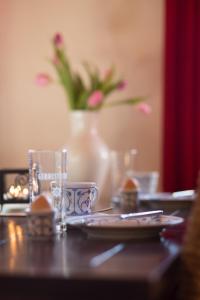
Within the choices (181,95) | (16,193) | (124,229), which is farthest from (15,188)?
(181,95)

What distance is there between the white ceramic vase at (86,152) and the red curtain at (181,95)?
704mm

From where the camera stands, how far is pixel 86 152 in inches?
127

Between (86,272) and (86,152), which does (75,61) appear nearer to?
(86,152)

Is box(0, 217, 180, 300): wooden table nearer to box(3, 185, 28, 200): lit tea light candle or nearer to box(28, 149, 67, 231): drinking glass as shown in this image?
box(28, 149, 67, 231): drinking glass

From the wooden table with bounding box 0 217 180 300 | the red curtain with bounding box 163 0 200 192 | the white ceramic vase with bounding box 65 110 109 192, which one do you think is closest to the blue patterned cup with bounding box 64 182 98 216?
the wooden table with bounding box 0 217 180 300

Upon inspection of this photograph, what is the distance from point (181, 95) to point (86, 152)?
39.0 inches

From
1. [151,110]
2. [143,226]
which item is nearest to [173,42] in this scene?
[151,110]

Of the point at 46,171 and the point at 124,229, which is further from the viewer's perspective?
the point at 46,171

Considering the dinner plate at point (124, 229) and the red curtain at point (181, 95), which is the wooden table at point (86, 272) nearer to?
the dinner plate at point (124, 229)

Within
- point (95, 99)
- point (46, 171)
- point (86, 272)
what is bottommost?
point (86, 272)

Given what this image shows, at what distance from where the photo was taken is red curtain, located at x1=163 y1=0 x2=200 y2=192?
12.6 feet

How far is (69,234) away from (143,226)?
206 millimetres

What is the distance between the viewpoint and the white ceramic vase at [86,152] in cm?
311

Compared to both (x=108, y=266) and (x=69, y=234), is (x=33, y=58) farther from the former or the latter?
(x=108, y=266)
